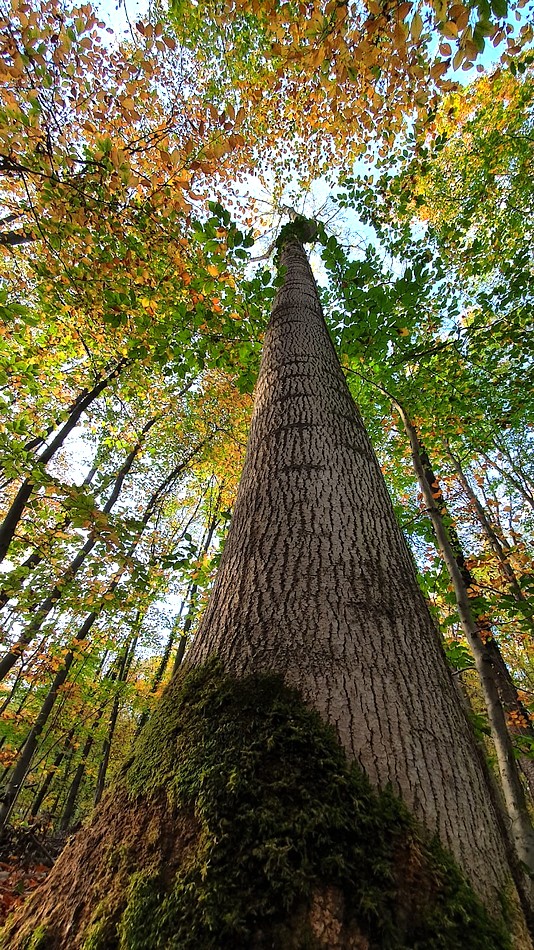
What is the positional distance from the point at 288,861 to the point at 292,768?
0.20 meters

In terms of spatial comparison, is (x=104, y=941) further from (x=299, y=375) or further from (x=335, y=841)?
(x=299, y=375)

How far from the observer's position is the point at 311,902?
0.83 meters

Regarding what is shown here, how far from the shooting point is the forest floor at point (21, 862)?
13.1 ft

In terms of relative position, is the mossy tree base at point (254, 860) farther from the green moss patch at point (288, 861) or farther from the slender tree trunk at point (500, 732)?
Result: the slender tree trunk at point (500, 732)

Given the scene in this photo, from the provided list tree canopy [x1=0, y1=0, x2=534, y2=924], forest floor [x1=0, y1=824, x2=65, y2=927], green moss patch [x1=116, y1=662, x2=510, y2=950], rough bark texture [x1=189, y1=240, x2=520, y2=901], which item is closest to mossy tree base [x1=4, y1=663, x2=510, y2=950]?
green moss patch [x1=116, y1=662, x2=510, y2=950]

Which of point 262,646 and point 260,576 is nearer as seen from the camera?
point 262,646

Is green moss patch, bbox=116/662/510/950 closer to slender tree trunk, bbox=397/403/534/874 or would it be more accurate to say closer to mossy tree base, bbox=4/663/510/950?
mossy tree base, bbox=4/663/510/950

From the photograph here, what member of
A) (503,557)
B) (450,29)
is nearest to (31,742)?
(503,557)

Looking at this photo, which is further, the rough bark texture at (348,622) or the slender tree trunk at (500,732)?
the slender tree trunk at (500,732)

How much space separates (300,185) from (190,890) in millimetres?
11712

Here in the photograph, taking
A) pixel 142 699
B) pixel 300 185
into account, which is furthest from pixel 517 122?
pixel 142 699

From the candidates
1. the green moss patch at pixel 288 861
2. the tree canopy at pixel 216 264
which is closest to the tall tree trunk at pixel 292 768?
the green moss patch at pixel 288 861

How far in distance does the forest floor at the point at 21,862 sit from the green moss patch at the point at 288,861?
15.0ft

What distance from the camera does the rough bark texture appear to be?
113 cm
